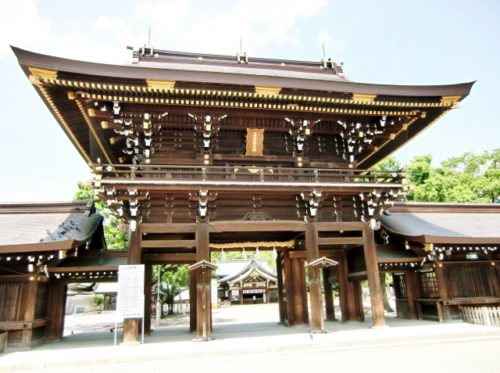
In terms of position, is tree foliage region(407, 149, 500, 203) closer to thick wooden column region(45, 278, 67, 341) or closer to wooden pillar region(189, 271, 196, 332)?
wooden pillar region(189, 271, 196, 332)

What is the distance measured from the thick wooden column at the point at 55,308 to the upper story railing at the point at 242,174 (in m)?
4.49

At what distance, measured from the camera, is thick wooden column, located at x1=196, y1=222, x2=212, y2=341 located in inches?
404

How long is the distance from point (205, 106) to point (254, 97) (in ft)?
5.15

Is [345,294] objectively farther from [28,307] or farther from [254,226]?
[28,307]

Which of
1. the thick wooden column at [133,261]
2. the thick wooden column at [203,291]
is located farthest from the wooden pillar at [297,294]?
the thick wooden column at [133,261]

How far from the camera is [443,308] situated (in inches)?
502

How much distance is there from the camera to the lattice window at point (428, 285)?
1337cm

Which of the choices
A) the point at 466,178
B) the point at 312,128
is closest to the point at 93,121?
the point at 312,128

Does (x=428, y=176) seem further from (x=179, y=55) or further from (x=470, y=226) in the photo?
(x=179, y=55)

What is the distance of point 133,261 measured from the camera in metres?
10.5

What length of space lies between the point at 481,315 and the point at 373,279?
401 cm

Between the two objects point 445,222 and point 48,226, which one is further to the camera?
point 445,222

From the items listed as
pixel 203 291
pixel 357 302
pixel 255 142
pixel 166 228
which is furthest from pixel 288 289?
pixel 255 142

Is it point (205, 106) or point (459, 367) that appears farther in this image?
point (205, 106)
